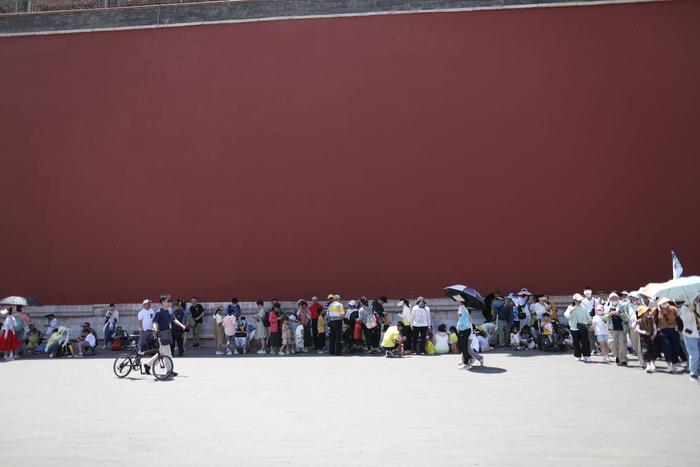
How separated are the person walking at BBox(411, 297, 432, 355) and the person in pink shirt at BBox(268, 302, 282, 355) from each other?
8.91ft

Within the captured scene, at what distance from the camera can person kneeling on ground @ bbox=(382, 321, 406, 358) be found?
999cm

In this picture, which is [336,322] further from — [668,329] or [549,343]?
[668,329]

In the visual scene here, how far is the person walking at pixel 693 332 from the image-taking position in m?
7.02

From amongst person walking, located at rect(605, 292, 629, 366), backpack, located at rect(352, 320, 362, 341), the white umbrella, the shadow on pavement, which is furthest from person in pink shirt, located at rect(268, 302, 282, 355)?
the white umbrella

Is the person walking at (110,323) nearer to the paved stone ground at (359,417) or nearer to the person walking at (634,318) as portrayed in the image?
the paved stone ground at (359,417)

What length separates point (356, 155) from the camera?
39.7 ft

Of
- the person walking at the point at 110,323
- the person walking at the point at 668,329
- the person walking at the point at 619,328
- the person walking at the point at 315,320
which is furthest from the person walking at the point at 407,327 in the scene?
the person walking at the point at 110,323

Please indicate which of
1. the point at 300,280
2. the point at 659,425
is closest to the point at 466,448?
the point at 659,425

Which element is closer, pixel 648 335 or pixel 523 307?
pixel 648 335

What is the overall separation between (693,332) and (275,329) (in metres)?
7.10

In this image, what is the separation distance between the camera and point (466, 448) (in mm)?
4258

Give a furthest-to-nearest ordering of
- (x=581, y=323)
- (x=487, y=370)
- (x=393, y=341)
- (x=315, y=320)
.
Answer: (x=315, y=320) < (x=393, y=341) < (x=581, y=323) < (x=487, y=370)

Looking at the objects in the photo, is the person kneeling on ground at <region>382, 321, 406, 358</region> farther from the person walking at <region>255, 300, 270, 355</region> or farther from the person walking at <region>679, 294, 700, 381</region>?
the person walking at <region>679, 294, 700, 381</region>

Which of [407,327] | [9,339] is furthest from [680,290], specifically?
[9,339]
